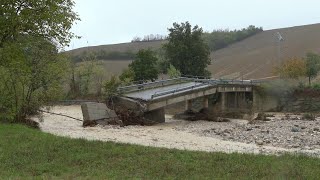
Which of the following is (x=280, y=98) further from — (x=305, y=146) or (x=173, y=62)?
(x=305, y=146)

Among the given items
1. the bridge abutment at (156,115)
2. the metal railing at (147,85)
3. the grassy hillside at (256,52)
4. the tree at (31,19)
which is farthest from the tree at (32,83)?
the grassy hillside at (256,52)

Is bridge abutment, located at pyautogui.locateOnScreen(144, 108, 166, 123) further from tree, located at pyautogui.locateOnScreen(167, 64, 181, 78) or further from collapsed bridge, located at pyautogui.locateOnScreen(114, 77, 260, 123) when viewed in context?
tree, located at pyautogui.locateOnScreen(167, 64, 181, 78)

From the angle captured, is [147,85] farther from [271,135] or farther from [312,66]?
[312,66]

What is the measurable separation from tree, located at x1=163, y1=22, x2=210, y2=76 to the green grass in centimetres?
5859

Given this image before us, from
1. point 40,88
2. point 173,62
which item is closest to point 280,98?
point 173,62

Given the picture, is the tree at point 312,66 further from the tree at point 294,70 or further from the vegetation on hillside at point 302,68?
the tree at point 294,70

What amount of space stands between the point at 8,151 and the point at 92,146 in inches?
127

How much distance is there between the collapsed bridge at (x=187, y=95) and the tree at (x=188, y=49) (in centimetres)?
1542

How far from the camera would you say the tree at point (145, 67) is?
7700 cm

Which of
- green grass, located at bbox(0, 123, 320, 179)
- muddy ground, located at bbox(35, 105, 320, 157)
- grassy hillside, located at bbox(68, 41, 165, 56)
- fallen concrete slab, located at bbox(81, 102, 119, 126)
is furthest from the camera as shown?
grassy hillside, located at bbox(68, 41, 165, 56)

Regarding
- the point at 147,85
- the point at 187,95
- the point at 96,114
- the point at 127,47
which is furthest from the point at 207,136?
the point at 127,47

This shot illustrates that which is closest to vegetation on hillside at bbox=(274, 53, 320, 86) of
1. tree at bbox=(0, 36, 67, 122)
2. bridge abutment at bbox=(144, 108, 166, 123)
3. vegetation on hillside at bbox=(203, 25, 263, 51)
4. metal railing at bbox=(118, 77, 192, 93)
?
metal railing at bbox=(118, 77, 192, 93)

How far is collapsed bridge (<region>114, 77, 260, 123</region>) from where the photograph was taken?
4328 centimetres

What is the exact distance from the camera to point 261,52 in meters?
118
